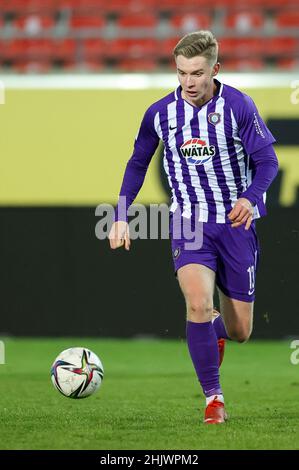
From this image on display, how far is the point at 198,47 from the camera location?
5379 millimetres

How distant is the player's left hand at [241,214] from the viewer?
17.2ft

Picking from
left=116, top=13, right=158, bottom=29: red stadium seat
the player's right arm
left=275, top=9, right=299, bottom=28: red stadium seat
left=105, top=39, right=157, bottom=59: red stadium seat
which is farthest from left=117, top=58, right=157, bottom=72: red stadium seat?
the player's right arm

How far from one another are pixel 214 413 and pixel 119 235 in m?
1.08

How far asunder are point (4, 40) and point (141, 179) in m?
6.42

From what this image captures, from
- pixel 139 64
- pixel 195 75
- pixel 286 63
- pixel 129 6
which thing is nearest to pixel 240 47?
pixel 286 63

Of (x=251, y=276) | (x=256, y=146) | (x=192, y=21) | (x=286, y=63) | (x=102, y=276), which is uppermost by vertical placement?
(x=192, y=21)

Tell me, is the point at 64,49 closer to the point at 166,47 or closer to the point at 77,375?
the point at 166,47

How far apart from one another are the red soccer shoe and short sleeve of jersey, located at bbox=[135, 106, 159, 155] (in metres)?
1.49

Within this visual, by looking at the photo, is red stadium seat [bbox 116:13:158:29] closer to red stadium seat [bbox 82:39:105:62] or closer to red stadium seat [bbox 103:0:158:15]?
red stadium seat [bbox 103:0:158:15]

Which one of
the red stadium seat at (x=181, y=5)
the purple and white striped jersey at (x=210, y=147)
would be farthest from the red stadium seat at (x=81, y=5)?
the purple and white striped jersey at (x=210, y=147)

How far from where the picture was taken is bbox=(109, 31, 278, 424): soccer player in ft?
17.8

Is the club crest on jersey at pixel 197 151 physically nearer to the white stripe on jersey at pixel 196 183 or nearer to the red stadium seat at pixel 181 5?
the white stripe on jersey at pixel 196 183
